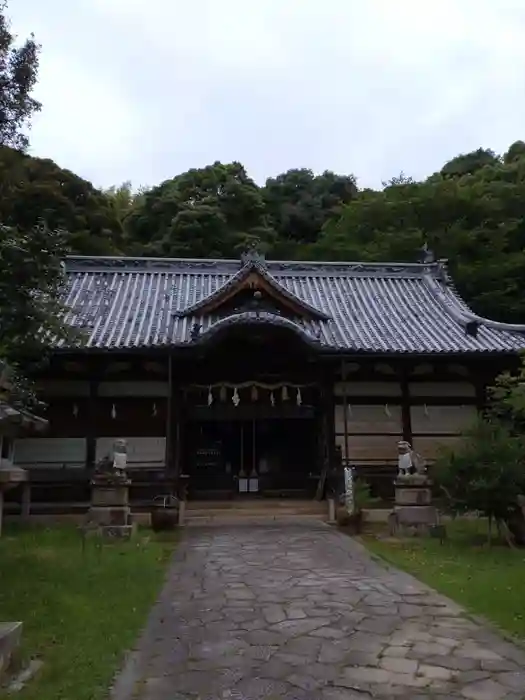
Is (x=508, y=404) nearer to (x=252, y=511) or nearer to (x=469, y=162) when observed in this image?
(x=252, y=511)

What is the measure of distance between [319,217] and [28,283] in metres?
35.5

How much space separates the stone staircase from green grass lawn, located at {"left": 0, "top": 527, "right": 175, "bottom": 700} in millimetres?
3598

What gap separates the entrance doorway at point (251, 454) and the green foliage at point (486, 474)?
286 inches

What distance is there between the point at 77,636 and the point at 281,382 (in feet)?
39.3

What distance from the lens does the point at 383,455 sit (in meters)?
17.5

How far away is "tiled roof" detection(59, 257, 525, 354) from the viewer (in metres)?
17.1

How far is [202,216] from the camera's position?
3741 cm

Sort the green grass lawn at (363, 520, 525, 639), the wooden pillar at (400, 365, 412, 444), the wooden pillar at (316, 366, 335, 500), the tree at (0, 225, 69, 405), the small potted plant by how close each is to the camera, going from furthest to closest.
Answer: the wooden pillar at (400, 365, 412, 444) → the wooden pillar at (316, 366, 335, 500) → the small potted plant → the tree at (0, 225, 69, 405) → the green grass lawn at (363, 520, 525, 639)

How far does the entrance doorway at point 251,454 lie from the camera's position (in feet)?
62.7

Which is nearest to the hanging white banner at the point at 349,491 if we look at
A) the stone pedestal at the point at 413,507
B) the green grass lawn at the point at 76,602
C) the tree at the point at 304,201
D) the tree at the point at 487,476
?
the stone pedestal at the point at 413,507

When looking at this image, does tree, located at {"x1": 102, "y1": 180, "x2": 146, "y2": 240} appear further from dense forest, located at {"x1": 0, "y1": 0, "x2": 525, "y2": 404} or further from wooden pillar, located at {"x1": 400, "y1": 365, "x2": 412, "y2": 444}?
wooden pillar, located at {"x1": 400, "y1": 365, "x2": 412, "y2": 444}

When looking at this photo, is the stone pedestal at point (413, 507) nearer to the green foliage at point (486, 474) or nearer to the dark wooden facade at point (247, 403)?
the green foliage at point (486, 474)

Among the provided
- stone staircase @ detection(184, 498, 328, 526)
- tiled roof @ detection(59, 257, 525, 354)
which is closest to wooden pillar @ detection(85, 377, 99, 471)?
tiled roof @ detection(59, 257, 525, 354)

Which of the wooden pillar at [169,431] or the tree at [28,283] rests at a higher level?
the tree at [28,283]
